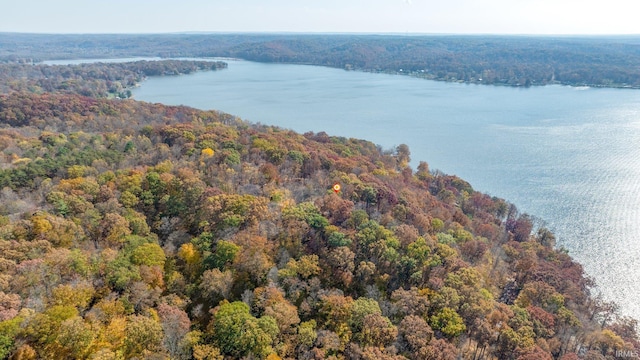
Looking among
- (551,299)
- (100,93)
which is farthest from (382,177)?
(100,93)

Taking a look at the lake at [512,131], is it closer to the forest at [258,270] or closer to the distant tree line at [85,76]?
the forest at [258,270]

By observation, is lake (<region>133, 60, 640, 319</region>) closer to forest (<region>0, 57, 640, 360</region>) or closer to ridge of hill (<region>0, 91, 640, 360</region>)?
forest (<region>0, 57, 640, 360</region>)

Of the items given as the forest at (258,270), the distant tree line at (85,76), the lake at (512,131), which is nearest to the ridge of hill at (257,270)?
the forest at (258,270)

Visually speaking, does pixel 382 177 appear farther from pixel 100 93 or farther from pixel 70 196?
pixel 100 93

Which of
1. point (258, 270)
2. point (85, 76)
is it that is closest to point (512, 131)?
point (258, 270)

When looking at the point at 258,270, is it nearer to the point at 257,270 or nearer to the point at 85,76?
the point at 257,270

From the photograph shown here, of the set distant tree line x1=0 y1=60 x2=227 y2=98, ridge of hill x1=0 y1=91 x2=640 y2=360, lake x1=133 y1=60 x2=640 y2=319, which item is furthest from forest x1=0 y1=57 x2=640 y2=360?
distant tree line x1=0 y1=60 x2=227 y2=98
